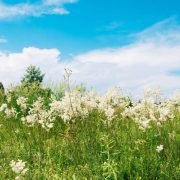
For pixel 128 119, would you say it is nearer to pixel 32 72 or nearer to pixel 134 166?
pixel 134 166

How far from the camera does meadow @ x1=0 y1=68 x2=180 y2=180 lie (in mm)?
7508

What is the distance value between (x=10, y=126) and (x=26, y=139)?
120 cm

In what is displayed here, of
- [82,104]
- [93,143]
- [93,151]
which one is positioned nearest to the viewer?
[93,151]

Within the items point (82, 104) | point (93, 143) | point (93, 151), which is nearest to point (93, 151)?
point (93, 151)

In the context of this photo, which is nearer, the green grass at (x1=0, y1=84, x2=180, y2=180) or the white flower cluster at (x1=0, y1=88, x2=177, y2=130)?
the green grass at (x1=0, y1=84, x2=180, y2=180)

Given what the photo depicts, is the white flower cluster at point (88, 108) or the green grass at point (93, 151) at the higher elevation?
the white flower cluster at point (88, 108)

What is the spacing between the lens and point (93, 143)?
8.85 meters

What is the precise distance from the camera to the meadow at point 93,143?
751 centimetres

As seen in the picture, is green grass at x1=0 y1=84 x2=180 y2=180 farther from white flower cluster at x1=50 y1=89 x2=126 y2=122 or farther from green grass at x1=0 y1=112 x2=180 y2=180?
white flower cluster at x1=50 y1=89 x2=126 y2=122

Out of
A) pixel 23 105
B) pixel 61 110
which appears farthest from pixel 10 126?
pixel 61 110

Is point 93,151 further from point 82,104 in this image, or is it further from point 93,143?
point 82,104

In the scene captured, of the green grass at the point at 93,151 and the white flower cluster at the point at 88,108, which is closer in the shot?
the green grass at the point at 93,151

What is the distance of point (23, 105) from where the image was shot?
10.7m

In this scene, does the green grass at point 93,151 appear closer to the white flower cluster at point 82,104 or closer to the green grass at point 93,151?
the green grass at point 93,151
